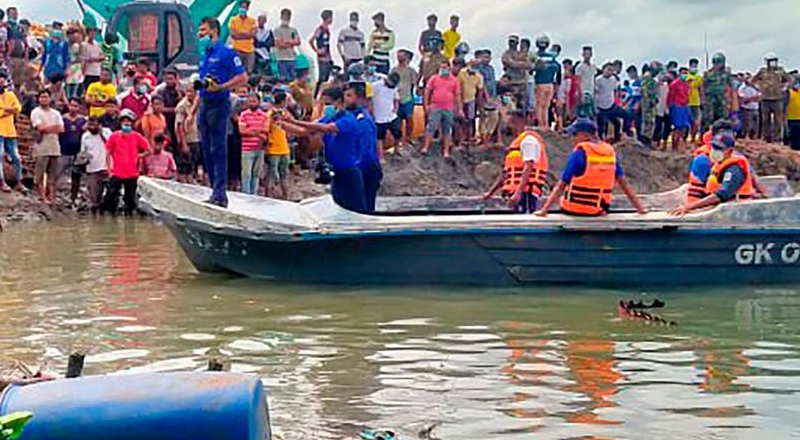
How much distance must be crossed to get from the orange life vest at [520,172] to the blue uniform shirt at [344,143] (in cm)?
223

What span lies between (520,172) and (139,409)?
32.4 ft

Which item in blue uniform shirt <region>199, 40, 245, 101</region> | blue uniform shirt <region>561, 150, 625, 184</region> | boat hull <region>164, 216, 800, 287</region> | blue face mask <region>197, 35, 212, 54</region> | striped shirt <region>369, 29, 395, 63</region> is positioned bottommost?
boat hull <region>164, 216, 800, 287</region>

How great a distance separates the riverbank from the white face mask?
906cm

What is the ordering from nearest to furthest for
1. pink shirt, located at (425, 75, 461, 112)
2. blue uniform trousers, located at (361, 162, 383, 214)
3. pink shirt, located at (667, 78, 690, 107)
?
blue uniform trousers, located at (361, 162, 383, 214)
pink shirt, located at (425, 75, 461, 112)
pink shirt, located at (667, 78, 690, 107)

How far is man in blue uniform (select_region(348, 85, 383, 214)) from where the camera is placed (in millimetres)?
12258

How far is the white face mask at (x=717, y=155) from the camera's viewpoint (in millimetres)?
12220

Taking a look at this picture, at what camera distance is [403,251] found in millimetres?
11531

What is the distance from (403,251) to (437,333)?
2.17 metres

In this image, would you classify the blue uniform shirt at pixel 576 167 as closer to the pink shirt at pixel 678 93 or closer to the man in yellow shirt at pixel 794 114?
A: the pink shirt at pixel 678 93

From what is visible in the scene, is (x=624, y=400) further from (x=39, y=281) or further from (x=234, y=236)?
(x=39, y=281)

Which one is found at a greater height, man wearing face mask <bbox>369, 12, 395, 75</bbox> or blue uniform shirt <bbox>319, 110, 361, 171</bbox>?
man wearing face mask <bbox>369, 12, 395, 75</bbox>

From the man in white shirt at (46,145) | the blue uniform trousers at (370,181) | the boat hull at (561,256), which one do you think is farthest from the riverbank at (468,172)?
the boat hull at (561,256)

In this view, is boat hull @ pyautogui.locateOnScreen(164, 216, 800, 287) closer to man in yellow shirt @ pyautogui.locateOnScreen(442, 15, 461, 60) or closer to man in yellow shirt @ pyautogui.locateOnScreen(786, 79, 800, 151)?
man in yellow shirt @ pyautogui.locateOnScreen(442, 15, 461, 60)

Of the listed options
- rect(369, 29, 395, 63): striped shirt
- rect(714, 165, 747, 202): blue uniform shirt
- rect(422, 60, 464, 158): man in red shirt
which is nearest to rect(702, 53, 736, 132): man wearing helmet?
rect(422, 60, 464, 158): man in red shirt
